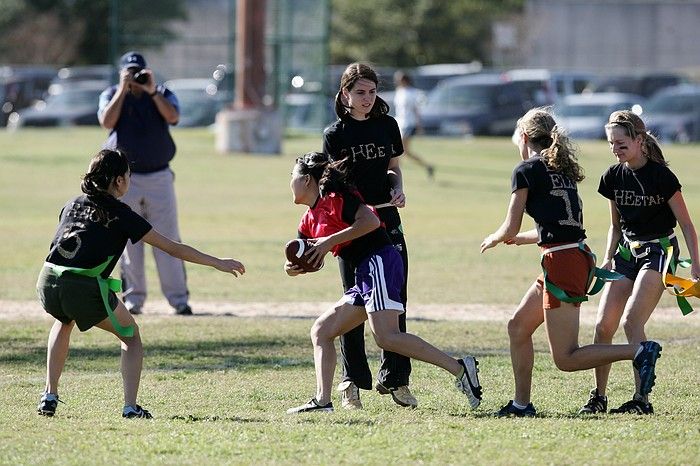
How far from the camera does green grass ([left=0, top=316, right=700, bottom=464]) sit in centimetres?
587

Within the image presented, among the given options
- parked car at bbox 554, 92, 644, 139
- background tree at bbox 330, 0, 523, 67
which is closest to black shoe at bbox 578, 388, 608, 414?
parked car at bbox 554, 92, 644, 139

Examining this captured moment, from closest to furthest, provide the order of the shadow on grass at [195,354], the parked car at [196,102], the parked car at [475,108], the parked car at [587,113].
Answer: the shadow on grass at [195,354], the parked car at [587,113], the parked car at [475,108], the parked car at [196,102]

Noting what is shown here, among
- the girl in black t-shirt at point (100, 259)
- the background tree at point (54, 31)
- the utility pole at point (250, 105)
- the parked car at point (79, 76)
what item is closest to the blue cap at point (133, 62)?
the girl in black t-shirt at point (100, 259)

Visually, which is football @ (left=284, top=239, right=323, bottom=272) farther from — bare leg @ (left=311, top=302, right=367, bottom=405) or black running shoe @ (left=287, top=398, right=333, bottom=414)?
black running shoe @ (left=287, top=398, right=333, bottom=414)

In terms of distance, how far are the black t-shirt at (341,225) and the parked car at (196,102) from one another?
2999 cm

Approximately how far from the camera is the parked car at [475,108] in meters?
36.5

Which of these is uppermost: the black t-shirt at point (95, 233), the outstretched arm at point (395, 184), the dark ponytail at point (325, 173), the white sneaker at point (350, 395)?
the dark ponytail at point (325, 173)

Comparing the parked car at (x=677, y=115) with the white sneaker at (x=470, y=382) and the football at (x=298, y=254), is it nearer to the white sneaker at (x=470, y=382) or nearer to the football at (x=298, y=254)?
the white sneaker at (x=470, y=382)

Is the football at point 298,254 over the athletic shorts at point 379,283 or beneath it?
over

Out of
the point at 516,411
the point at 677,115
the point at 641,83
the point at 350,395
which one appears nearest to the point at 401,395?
the point at 350,395

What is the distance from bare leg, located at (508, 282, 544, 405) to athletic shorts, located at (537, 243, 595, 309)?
15 centimetres

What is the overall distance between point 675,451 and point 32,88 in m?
36.8

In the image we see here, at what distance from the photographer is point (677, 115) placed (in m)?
36.2

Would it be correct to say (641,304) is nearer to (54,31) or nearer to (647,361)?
(647,361)
